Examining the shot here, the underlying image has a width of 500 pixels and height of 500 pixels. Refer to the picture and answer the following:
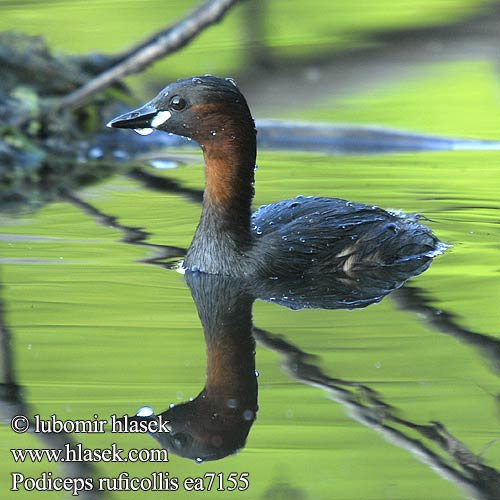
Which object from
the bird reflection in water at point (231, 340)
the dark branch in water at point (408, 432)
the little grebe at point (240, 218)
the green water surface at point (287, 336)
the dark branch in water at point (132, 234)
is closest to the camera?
the dark branch in water at point (408, 432)

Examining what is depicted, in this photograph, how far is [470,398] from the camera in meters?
4.65

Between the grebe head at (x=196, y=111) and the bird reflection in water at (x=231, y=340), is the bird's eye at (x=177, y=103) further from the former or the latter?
the bird reflection in water at (x=231, y=340)

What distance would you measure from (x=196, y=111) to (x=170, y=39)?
249 centimetres

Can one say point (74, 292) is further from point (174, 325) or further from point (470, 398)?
point (470, 398)

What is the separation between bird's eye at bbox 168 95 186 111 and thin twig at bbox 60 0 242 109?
2.08 metres

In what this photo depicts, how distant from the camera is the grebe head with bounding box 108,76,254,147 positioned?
22.0 feet

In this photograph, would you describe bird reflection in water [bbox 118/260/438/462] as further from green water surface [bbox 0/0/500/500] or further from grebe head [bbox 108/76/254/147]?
grebe head [bbox 108/76/254/147]

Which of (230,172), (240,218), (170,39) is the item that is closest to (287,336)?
(240,218)

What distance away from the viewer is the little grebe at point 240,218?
21.9 feet

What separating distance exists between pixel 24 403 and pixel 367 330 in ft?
5.21

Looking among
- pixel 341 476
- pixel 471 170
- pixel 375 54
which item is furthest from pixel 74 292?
pixel 375 54

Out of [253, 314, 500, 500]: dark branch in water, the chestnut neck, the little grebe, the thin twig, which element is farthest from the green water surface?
the thin twig

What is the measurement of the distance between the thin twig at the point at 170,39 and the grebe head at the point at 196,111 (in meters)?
2.07

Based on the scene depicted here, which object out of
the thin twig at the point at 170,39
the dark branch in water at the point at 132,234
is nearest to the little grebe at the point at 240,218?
the dark branch in water at the point at 132,234
